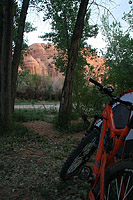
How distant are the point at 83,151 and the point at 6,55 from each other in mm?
5009

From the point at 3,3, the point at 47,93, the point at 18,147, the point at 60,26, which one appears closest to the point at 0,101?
the point at 18,147

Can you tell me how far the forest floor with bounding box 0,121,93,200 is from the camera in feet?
10.1

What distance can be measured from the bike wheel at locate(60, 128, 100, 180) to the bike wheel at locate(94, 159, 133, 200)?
0.68m

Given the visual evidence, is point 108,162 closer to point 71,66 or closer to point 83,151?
point 83,151

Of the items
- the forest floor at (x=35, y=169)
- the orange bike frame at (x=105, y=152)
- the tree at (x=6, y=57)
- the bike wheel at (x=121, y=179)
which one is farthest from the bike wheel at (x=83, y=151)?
the tree at (x=6, y=57)

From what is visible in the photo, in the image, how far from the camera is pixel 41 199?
115 inches

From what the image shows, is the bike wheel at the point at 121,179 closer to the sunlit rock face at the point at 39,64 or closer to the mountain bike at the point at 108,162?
the mountain bike at the point at 108,162

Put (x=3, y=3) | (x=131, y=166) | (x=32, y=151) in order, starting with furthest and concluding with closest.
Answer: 1. (x=3, y=3)
2. (x=32, y=151)
3. (x=131, y=166)

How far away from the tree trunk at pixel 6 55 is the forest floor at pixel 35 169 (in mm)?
922

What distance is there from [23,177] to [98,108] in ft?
17.9

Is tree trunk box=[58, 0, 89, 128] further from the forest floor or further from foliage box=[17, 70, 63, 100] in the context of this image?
foliage box=[17, 70, 63, 100]

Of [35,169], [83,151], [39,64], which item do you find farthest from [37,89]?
[39,64]

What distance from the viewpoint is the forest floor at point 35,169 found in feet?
10.1

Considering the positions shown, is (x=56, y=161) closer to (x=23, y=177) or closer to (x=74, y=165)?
(x=23, y=177)
